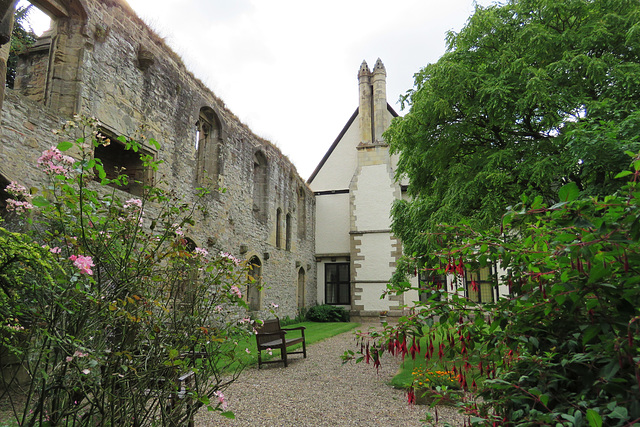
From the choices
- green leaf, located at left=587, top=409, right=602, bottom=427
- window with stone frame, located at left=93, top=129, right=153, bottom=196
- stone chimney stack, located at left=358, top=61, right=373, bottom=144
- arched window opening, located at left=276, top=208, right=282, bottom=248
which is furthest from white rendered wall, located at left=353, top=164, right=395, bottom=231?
green leaf, located at left=587, top=409, right=602, bottom=427

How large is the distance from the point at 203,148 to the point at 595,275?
10.9 meters

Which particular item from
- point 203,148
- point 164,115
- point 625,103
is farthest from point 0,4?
point 203,148

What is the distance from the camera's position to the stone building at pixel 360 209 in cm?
1855

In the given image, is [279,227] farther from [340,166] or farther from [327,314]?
[340,166]

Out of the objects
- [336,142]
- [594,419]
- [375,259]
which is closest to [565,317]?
[594,419]

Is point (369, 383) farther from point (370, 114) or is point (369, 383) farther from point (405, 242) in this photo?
point (370, 114)

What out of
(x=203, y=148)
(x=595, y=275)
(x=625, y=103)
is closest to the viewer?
(x=595, y=275)

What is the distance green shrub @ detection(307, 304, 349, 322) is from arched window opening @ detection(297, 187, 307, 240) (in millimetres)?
3433

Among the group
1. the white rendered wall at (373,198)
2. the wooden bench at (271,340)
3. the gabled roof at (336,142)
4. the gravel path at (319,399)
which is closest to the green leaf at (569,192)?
the gravel path at (319,399)

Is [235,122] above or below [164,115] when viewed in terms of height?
above

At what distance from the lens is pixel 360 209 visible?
19.5m

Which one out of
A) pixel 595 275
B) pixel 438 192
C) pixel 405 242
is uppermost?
pixel 438 192

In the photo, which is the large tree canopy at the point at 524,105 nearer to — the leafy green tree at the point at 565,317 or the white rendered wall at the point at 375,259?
the leafy green tree at the point at 565,317

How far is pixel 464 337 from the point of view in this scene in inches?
73.5
